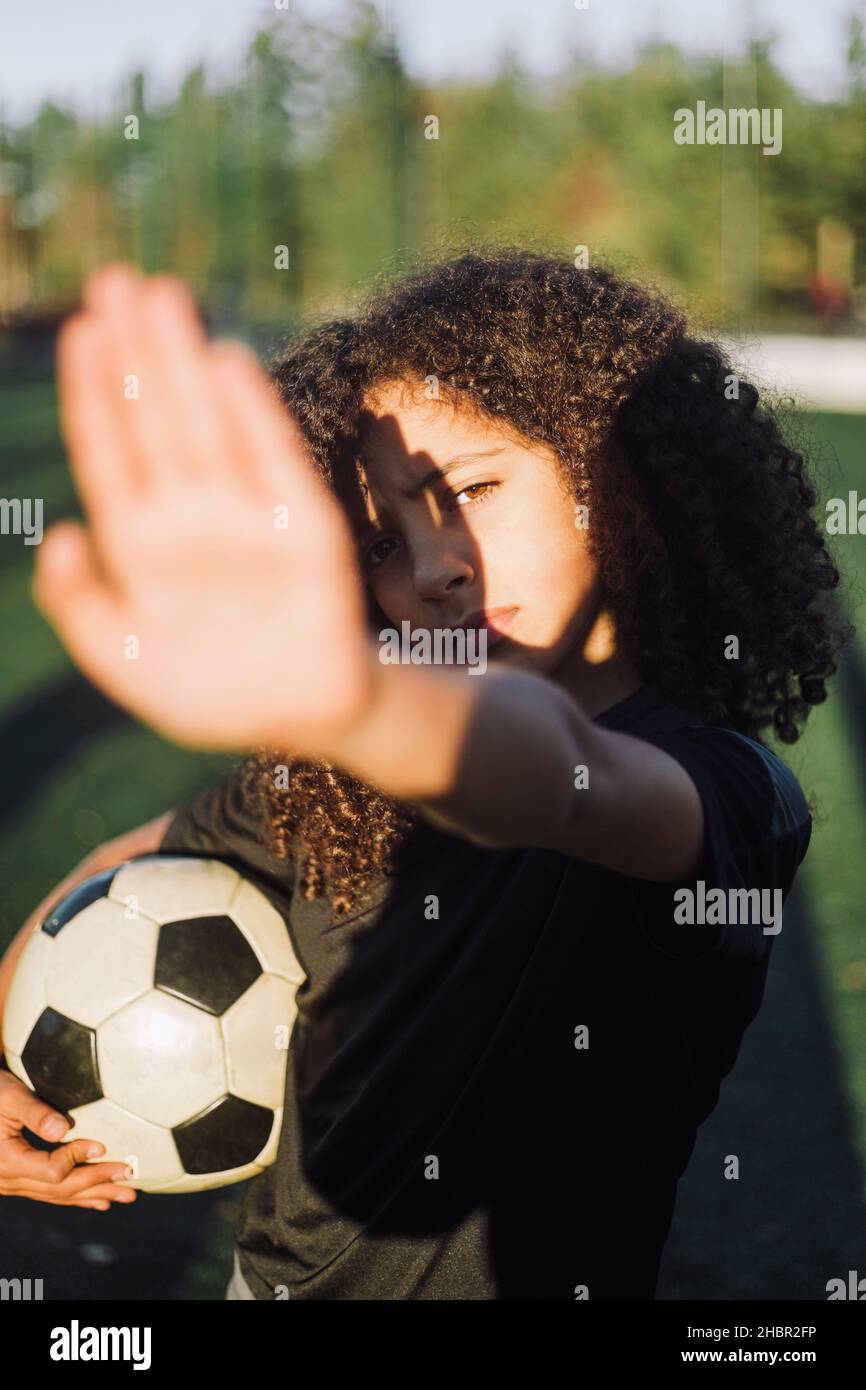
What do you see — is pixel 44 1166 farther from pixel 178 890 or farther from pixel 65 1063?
pixel 178 890

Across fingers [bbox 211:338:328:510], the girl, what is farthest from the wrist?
the girl

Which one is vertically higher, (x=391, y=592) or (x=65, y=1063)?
(x=391, y=592)

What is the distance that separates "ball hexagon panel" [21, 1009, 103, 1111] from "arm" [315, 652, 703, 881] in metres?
1.09

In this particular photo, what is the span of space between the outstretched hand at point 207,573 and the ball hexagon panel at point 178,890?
48.4 inches

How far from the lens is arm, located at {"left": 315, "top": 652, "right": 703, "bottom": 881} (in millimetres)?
1016

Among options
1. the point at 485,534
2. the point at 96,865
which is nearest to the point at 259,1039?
the point at 96,865

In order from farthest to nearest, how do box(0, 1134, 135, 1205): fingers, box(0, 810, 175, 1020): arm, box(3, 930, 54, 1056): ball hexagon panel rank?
box(0, 810, 175, 1020): arm, box(3, 930, 54, 1056): ball hexagon panel, box(0, 1134, 135, 1205): fingers

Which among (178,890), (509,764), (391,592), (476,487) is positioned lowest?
(178,890)

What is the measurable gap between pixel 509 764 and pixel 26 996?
139 cm

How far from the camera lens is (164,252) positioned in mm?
59938

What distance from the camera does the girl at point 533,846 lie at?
5.65 feet

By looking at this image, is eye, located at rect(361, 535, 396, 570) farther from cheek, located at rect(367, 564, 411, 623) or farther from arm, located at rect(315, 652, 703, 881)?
arm, located at rect(315, 652, 703, 881)

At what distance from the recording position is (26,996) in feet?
7.25
